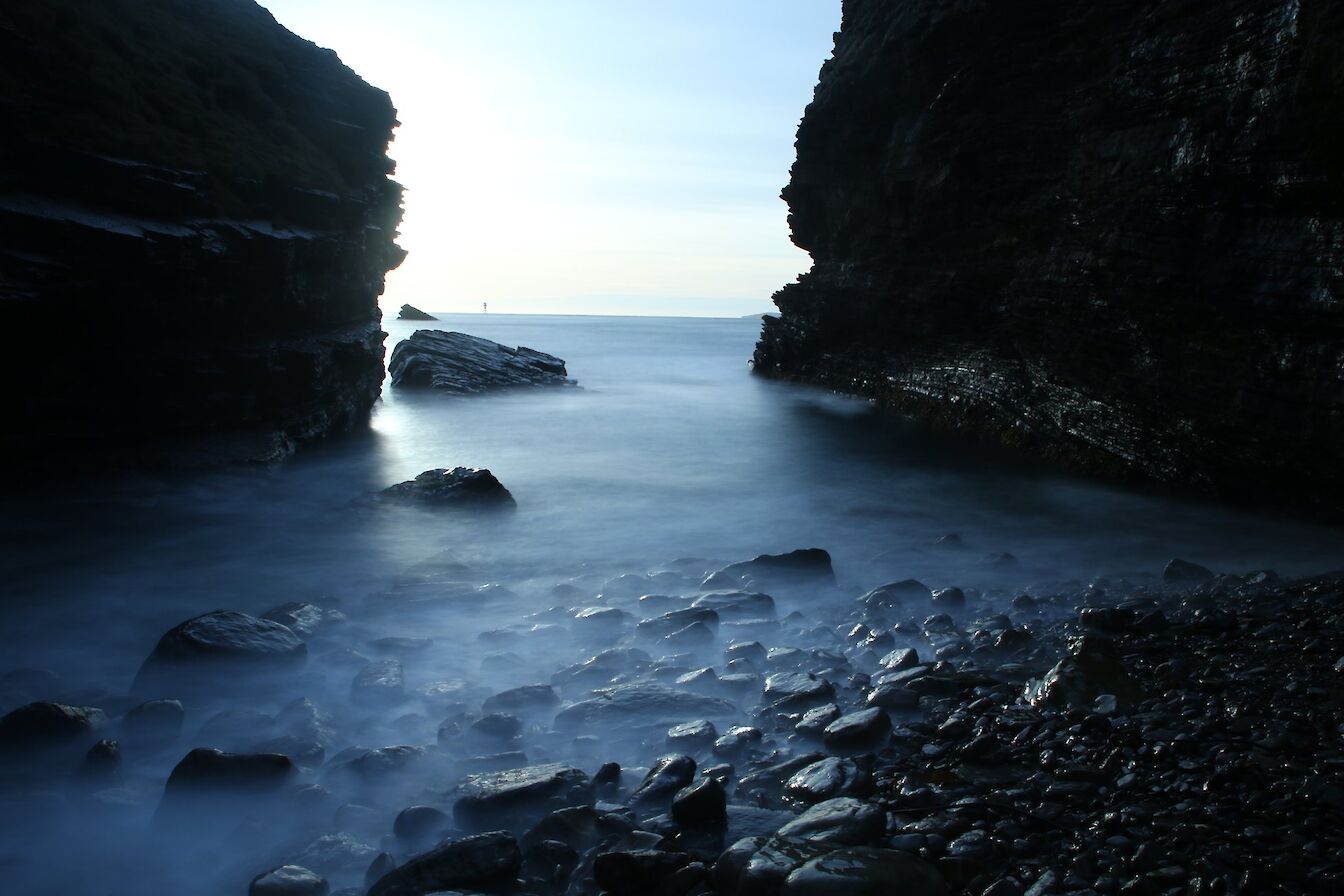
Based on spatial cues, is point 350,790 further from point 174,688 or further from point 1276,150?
point 1276,150

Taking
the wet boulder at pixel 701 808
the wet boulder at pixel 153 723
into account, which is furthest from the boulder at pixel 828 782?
the wet boulder at pixel 153 723

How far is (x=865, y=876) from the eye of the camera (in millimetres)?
3504

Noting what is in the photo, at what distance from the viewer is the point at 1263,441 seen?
34.2 ft

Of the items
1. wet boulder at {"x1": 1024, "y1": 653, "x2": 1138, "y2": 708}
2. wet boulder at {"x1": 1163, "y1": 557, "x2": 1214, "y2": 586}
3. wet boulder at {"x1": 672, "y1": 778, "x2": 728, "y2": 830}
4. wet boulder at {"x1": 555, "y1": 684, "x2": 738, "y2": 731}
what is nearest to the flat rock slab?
wet boulder at {"x1": 1163, "y1": 557, "x2": 1214, "y2": 586}

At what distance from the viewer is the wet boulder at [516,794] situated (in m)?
4.41

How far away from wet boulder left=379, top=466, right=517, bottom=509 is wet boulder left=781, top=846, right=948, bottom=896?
8.89 meters

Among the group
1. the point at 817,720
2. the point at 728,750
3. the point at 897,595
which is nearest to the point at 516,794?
the point at 728,750

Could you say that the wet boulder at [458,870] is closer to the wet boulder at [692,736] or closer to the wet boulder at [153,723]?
the wet boulder at [692,736]

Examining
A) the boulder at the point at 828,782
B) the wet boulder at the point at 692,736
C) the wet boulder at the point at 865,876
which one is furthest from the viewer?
the wet boulder at the point at 692,736

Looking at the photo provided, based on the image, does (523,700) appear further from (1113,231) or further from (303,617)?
(1113,231)

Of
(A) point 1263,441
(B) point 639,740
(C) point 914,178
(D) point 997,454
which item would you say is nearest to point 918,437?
(D) point 997,454

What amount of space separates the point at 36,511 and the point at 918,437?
580 inches

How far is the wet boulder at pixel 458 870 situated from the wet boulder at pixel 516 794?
386 mm

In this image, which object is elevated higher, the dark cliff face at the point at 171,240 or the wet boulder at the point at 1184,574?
the dark cliff face at the point at 171,240
